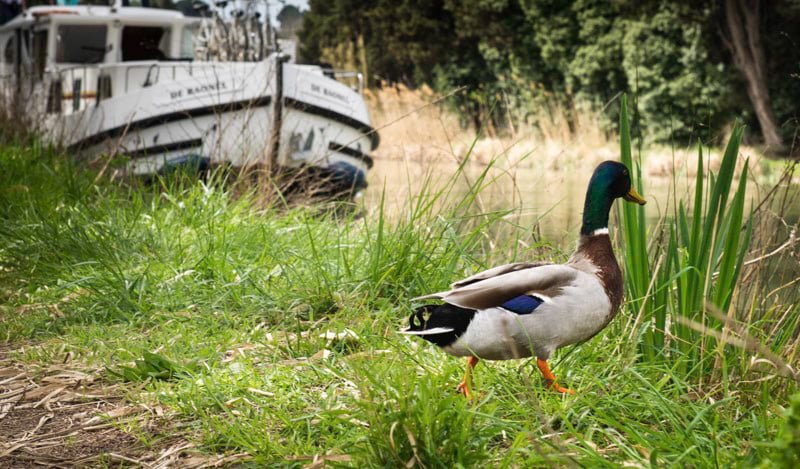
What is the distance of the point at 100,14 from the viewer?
10.9 m

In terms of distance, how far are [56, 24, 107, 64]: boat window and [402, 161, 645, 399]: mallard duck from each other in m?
9.84

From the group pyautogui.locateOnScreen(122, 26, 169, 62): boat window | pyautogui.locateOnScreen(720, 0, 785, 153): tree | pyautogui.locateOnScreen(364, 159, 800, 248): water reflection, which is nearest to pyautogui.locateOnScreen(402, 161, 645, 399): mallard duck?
pyautogui.locateOnScreen(364, 159, 800, 248): water reflection

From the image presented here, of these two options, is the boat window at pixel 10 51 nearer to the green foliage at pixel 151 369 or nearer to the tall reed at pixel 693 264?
the green foliage at pixel 151 369

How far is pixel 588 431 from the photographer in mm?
2203

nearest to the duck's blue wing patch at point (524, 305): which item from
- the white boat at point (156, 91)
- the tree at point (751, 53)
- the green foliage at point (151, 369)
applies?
the green foliage at point (151, 369)

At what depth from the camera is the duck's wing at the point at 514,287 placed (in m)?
2.32

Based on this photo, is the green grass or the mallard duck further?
the mallard duck

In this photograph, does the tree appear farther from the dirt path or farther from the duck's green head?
the dirt path

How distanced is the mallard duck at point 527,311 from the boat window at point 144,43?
32.1ft

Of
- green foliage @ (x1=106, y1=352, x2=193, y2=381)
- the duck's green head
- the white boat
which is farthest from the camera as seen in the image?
the white boat

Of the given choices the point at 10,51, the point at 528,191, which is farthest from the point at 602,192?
the point at 10,51

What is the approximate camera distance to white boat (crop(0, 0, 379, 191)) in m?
8.99

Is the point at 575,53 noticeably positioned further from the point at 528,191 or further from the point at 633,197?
the point at 633,197

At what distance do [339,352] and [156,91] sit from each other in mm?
6887
